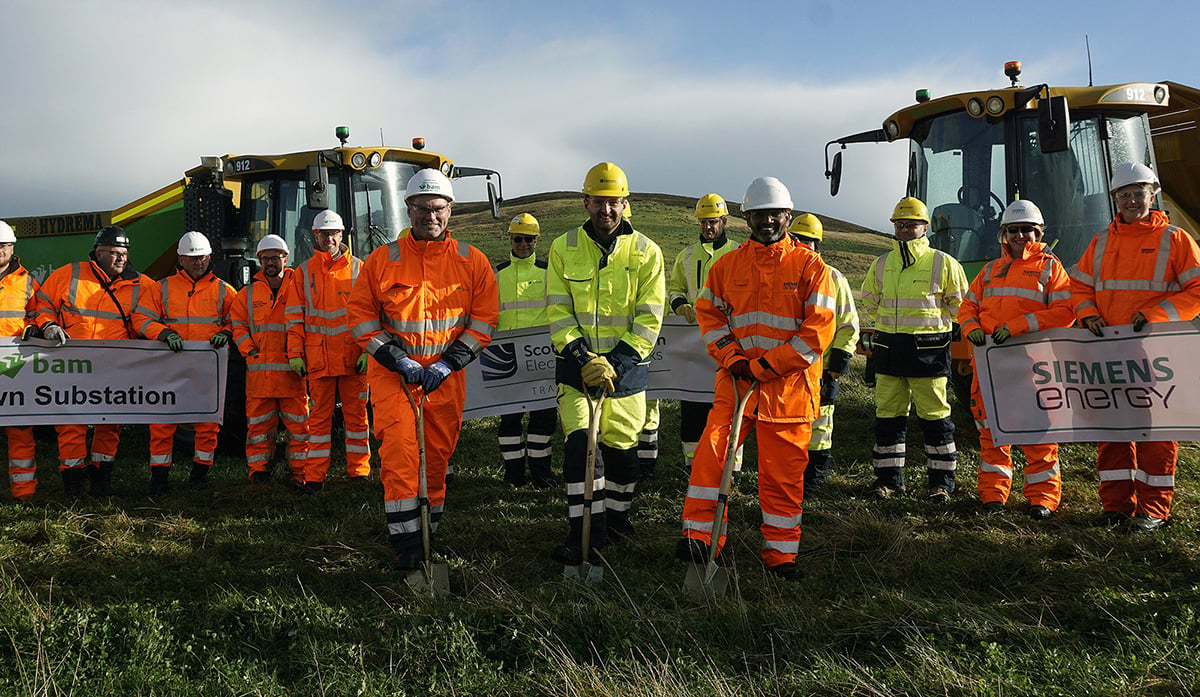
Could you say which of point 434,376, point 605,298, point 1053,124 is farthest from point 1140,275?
point 434,376

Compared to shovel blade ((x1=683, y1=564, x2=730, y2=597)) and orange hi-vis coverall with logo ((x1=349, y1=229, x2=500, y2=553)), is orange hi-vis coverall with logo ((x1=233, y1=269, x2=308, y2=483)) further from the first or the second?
shovel blade ((x1=683, y1=564, x2=730, y2=597))

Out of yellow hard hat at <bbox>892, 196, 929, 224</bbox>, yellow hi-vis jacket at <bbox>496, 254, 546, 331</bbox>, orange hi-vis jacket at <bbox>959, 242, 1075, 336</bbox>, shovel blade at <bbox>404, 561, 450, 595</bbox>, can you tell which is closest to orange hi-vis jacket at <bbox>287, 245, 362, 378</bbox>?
yellow hi-vis jacket at <bbox>496, 254, 546, 331</bbox>

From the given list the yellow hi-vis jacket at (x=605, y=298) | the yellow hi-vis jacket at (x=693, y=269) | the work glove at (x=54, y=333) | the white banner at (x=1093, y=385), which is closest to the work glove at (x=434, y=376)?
the yellow hi-vis jacket at (x=605, y=298)

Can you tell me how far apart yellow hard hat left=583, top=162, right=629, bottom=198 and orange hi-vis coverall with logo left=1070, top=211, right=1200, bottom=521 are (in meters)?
3.29

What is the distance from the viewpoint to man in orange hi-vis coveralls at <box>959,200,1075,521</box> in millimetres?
6148

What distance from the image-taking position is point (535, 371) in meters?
8.02

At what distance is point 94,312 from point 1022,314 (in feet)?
24.8

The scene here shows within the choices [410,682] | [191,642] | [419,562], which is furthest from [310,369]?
[410,682]

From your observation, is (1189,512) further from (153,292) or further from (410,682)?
(153,292)

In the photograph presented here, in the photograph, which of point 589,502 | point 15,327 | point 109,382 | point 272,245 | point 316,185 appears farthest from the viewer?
point 316,185

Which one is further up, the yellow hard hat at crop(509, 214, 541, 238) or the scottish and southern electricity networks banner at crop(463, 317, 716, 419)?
the yellow hard hat at crop(509, 214, 541, 238)

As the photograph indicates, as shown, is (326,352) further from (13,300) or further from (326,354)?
(13,300)

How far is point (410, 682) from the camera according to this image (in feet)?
12.2

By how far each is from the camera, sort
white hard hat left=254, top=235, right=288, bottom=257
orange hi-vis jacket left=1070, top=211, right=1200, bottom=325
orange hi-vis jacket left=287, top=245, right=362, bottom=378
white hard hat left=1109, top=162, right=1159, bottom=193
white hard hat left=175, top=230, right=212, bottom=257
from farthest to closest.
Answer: white hard hat left=254, top=235, right=288, bottom=257 < white hard hat left=175, top=230, right=212, bottom=257 < orange hi-vis jacket left=287, top=245, right=362, bottom=378 < white hard hat left=1109, top=162, right=1159, bottom=193 < orange hi-vis jacket left=1070, top=211, right=1200, bottom=325
